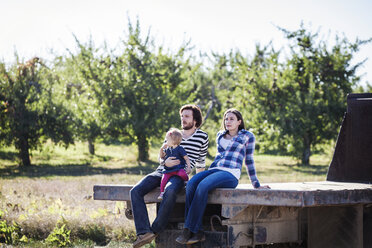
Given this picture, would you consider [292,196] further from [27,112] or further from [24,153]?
[24,153]

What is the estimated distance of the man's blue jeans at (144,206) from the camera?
514cm

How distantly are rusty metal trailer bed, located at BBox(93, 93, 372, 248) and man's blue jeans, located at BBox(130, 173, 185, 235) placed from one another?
0.58 feet

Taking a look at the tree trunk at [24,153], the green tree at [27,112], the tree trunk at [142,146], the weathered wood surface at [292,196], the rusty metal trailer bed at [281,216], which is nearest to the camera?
the weathered wood surface at [292,196]

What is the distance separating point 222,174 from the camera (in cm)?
528

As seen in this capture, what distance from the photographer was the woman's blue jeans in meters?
4.92

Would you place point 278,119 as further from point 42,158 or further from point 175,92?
point 42,158

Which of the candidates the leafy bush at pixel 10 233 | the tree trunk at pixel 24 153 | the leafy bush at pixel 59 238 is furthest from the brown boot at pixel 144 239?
the tree trunk at pixel 24 153

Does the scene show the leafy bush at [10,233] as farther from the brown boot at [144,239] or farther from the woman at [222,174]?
the woman at [222,174]

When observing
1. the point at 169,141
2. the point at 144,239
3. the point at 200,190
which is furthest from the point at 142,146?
the point at 200,190

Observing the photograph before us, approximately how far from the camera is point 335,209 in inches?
217

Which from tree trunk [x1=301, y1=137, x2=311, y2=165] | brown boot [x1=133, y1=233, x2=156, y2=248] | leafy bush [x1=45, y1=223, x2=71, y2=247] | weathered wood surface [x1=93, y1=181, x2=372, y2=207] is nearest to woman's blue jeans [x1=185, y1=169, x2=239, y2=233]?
weathered wood surface [x1=93, y1=181, x2=372, y2=207]

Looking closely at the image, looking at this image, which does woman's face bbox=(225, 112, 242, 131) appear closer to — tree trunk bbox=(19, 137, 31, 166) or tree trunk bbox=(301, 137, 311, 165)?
tree trunk bbox=(19, 137, 31, 166)

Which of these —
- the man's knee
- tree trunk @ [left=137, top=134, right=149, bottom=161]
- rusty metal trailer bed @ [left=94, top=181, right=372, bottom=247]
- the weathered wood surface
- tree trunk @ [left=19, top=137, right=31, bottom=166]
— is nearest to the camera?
the weathered wood surface

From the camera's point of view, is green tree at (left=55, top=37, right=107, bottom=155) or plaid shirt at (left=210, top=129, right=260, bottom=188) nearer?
plaid shirt at (left=210, top=129, right=260, bottom=188)
